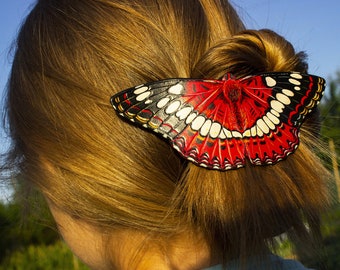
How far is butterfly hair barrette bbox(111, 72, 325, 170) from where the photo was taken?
0.93 meters

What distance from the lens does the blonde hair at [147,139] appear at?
3.16 feet

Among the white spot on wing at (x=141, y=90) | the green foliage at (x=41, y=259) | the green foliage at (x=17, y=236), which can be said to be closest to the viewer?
the white spot on wing at (x=141, y=90)

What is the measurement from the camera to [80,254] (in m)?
1.16

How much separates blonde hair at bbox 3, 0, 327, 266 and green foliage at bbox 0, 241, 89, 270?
13.5 feet

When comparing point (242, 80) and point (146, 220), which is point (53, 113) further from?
point (242, 80)

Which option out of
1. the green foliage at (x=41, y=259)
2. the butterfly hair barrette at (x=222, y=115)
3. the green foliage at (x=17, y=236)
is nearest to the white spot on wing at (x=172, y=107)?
the butterfly hair barrette at (x=222, y=115)

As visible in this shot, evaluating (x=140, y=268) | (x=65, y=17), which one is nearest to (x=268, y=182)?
(x=140, y=268)

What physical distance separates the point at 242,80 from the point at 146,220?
1.25 ft

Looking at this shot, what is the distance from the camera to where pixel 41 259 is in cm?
497

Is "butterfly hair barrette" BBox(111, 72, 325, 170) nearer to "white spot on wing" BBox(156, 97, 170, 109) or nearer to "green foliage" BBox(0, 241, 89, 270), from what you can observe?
"white spot on wing" BBox(156, 97, 170, 109)

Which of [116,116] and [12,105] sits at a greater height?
[12,105]

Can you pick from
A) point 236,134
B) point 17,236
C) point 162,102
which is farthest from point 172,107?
point 17,236

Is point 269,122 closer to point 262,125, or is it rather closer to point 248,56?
point 262,125

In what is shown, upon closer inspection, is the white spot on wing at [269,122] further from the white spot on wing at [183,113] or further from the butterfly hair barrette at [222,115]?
the white spot on wing at [183,113]
